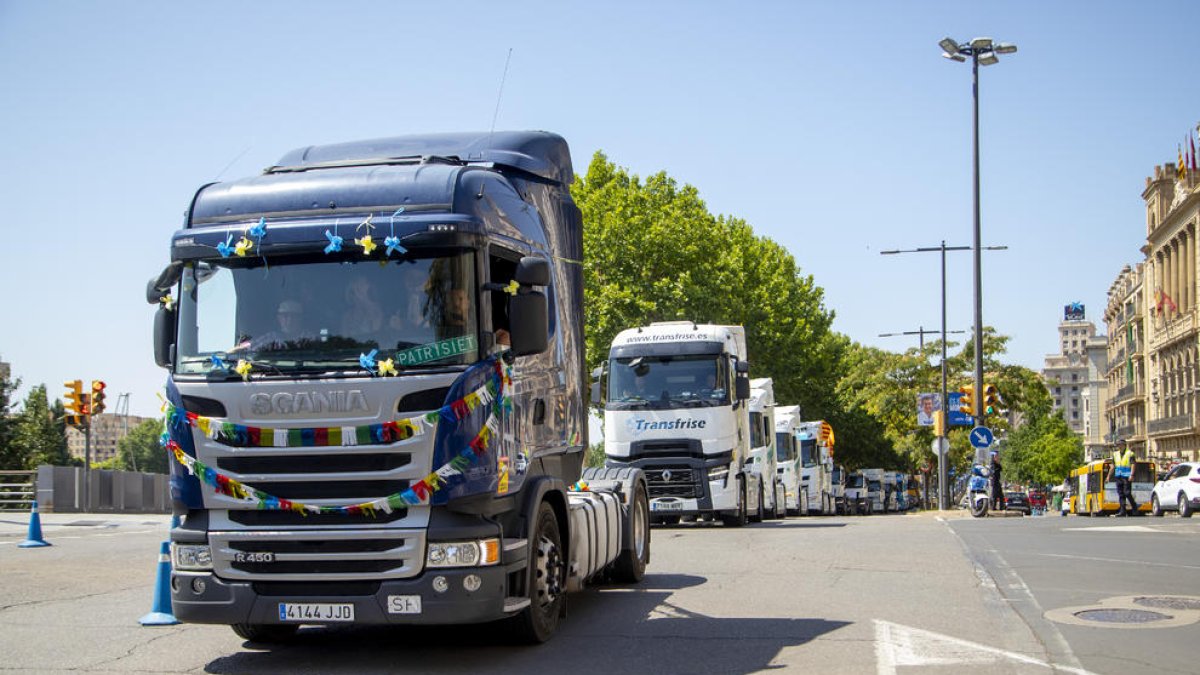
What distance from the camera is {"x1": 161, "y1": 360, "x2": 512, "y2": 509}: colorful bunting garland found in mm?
8102

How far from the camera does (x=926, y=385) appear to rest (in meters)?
66.5

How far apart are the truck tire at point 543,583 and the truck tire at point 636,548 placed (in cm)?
326

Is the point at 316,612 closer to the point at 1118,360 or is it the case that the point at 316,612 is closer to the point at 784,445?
the point at 784,445

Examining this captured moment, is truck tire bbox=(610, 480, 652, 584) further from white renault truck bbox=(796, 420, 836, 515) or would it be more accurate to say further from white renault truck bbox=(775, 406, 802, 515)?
white renault truck bbox=(796, 420, 836, 515)

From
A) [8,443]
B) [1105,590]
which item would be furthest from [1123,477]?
[8,443]

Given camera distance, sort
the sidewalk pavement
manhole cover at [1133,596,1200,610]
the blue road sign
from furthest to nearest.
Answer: the blue road sign < the sidewalk pavement < manhole cover at [1133,596,1200,610]

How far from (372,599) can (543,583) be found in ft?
4.98

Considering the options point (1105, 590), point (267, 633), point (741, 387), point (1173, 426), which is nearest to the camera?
point (267, 633)

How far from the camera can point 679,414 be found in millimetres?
24062

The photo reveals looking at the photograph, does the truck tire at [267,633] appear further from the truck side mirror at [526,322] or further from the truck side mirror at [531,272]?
the truck side mirror at [531,272]

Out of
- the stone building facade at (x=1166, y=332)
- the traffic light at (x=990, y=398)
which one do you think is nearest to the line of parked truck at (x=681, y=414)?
the traffic light at (x=990, y=398)

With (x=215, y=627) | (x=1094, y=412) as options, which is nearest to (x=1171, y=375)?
(x=215, y=627)

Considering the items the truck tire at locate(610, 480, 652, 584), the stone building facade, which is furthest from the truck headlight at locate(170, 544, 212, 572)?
the stone building facade

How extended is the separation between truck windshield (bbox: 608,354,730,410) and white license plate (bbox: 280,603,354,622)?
1621 cm
